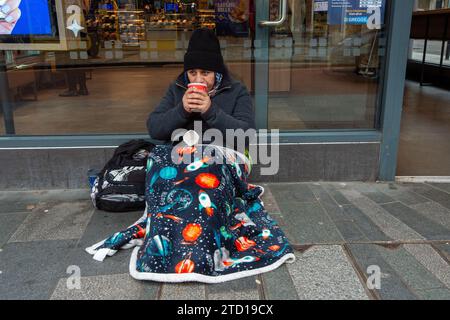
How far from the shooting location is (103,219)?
113 inches

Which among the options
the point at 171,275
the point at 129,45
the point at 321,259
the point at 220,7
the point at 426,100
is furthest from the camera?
the point at 426,100

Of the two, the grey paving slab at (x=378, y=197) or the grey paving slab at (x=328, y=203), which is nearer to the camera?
the grey paving slab at (x=328, y=203)

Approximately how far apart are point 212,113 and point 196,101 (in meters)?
0.13

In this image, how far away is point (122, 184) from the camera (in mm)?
2863

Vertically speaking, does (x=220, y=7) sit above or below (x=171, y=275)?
above

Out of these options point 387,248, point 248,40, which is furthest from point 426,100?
point 387,248

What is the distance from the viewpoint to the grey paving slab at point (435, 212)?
9.24 feet

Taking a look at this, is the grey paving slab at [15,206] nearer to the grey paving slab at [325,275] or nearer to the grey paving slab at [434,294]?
the grey paving slab at [325,275]

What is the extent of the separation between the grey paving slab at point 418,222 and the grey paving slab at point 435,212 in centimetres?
4

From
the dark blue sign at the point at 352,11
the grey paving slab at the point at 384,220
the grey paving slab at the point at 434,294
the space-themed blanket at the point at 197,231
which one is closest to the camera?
the grey paving slab at the point at 434,294

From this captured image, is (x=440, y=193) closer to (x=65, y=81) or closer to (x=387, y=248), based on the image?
(x=387, y=248)

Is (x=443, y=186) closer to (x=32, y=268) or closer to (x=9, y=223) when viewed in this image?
(x=32, y=268)

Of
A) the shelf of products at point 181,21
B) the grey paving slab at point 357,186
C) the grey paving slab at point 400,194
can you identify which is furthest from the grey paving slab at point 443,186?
the shelf of products at point 181,21

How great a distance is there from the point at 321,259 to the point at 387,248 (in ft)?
1.46
